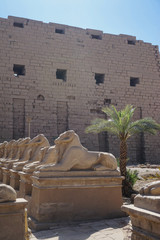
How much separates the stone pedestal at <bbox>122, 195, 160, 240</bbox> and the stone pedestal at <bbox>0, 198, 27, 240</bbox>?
1105 mm

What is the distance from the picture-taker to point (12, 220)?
277cm

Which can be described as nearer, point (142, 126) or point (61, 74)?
point (142, 126)

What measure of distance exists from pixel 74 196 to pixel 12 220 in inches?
71.0

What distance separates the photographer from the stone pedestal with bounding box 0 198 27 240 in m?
2.72

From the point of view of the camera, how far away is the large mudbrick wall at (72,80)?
14.1m

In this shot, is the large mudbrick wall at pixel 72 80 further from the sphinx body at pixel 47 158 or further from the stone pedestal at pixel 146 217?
the stone pedestal at pixel 146 217

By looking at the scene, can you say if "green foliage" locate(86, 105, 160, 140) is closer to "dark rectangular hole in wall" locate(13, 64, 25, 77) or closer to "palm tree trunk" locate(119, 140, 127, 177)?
"palm tree trunk" locate(119, 140, 127, 177)

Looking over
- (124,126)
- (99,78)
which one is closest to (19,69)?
(99,78)

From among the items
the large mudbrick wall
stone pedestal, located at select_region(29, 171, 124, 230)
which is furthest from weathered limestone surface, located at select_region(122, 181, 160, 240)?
the large mudbrick wall

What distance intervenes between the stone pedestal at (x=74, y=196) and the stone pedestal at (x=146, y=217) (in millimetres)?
Answer: 1812

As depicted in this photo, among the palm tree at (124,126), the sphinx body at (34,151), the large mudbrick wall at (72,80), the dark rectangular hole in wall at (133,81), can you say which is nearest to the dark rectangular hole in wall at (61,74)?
the large mudbrick wall at (72,80)

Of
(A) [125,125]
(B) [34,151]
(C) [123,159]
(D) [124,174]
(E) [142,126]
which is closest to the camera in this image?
(B) [34,151]

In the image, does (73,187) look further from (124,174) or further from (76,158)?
(124,174)

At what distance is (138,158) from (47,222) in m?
12.8
